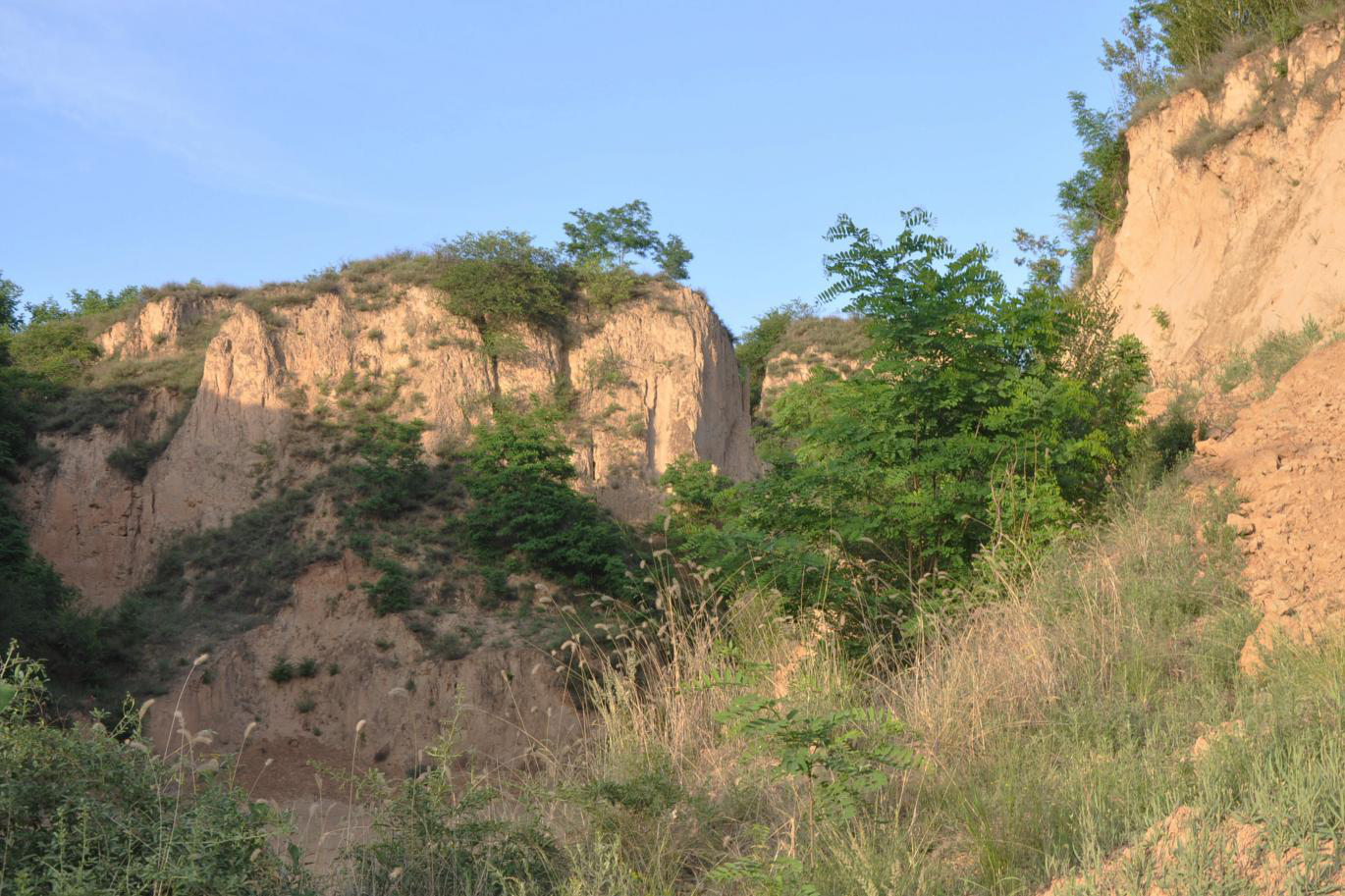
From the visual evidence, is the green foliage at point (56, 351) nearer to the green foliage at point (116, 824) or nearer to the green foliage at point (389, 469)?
the green foliage at point (389, 469)

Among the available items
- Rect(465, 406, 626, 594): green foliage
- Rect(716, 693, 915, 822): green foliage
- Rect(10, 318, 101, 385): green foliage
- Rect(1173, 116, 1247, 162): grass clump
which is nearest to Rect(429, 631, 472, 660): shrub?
Rect(465, 406, 626, 594): green foliage

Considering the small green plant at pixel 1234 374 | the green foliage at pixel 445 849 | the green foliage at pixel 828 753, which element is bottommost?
the green foliage at pixel 445 849

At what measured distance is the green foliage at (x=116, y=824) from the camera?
134 inches

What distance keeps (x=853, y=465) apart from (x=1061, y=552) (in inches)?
69.7

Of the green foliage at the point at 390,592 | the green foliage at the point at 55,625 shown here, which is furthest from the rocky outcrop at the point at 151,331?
the green foliage at the point at 390,592

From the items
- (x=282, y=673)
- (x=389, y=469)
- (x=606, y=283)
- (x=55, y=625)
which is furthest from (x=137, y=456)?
(x=606, y=283)

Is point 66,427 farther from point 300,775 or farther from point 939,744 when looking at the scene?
point 939,744

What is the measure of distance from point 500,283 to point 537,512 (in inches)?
366

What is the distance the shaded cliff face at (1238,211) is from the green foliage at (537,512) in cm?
1230

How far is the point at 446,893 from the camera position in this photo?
404 centimetres

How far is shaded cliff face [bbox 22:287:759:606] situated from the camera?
26.5 m

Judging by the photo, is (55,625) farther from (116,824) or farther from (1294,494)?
(1294,494)

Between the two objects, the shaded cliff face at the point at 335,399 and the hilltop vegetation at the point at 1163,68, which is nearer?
the hilltop vegetation at the point at 1163,68

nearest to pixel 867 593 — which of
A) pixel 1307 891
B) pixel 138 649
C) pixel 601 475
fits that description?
pixel 1307 891
